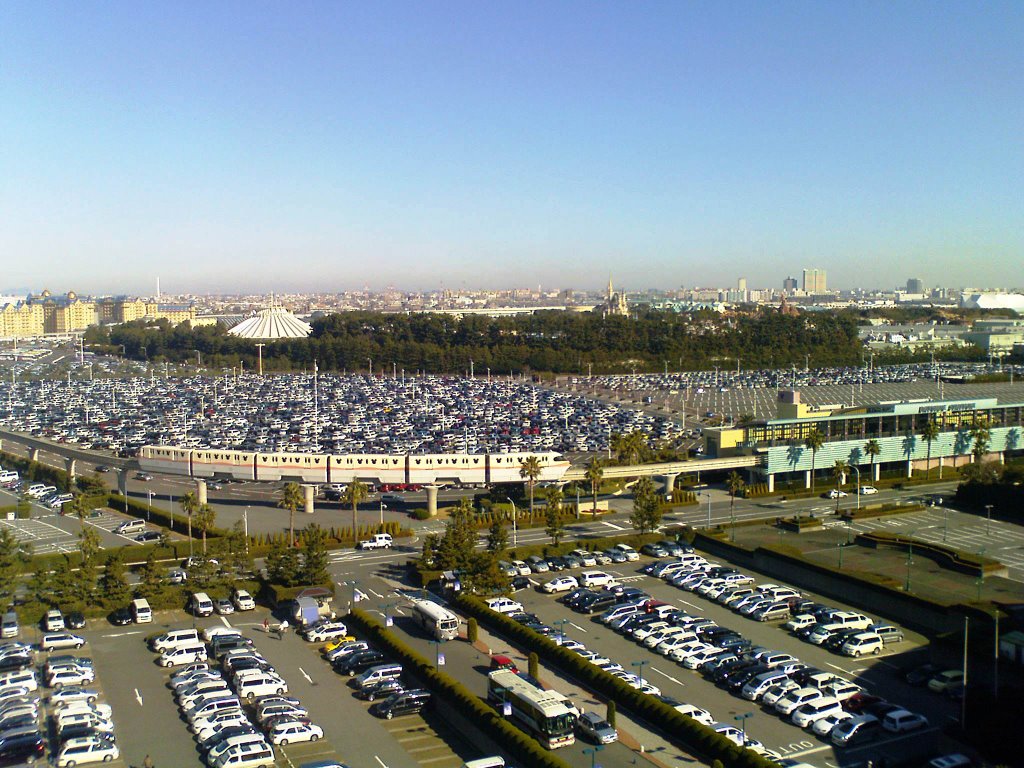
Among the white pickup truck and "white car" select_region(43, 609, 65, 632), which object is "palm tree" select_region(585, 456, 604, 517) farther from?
"white car" select_region(43, 609, 65, 632)

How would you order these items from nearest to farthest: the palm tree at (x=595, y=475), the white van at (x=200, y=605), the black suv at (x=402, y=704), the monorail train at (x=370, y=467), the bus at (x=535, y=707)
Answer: the bus at (x=535, y=707), the black suv at (x=402, y=704), the white van at (x=200, y=605), the palm tree at (x=595, y=475), the monorail train at (x=370, y=467)

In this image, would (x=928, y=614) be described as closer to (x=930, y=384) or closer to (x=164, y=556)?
(x=164, y=556)

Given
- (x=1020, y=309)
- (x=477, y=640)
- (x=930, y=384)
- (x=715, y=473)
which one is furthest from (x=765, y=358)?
(x=1020, y=309)

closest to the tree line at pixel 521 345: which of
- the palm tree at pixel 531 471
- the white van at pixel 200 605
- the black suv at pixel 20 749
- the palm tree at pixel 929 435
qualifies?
the palm tree at pixel 929 435

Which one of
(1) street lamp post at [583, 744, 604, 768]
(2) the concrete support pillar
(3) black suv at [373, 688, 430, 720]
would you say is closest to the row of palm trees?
(2) the concrete support pillar

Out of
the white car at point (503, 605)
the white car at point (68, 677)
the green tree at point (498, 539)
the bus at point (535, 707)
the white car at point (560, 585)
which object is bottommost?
the white car at point (560, 585)

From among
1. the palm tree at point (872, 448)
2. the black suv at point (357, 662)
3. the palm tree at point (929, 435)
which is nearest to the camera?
the black suv at point (357, 662)

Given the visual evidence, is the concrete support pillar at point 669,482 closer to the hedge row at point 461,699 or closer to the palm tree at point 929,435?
the palm tree at point 929,435
